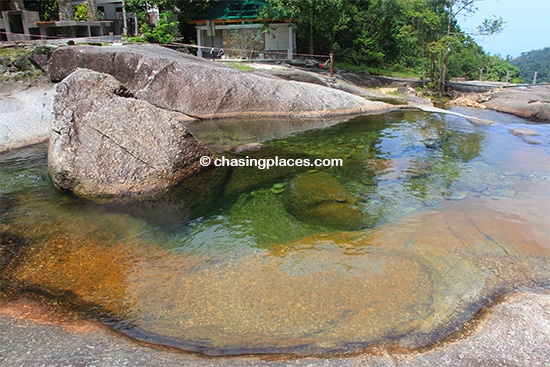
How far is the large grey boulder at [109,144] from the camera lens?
28.5 ft

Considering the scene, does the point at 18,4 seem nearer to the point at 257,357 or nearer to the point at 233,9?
the point at 233,9

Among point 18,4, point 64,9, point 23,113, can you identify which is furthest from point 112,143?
point 18,4

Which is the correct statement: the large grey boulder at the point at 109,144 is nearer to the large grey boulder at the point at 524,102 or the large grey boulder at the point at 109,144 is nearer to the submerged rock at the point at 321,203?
the submerged rock at the point at 321,203

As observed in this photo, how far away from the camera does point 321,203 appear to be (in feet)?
27.8

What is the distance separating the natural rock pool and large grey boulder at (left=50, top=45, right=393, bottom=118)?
5.48m

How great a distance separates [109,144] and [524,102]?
19868mm

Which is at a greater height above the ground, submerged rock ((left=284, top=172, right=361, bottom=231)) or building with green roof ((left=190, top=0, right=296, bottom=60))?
building with green roof ((left=190, top=0, right=296, bottom=60))

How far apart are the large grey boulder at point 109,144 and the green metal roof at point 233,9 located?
20.3 metres

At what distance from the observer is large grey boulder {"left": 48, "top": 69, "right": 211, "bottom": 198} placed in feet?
28.5

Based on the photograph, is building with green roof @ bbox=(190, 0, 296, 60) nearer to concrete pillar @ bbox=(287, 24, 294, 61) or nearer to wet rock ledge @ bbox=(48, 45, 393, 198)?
concrete pillar @ bbox=(287, 24, 294, 61)

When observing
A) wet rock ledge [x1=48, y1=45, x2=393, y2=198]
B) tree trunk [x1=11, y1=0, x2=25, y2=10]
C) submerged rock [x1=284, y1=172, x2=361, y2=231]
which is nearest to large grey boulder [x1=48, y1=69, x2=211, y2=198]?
wet rock ledge [x1=48, y1=45, x2=393, y2=198]

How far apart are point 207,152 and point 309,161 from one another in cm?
286

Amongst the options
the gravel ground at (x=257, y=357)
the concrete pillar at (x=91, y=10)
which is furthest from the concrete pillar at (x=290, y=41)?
the gravel ground at (x=257, y=357)

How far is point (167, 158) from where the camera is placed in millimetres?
9016
